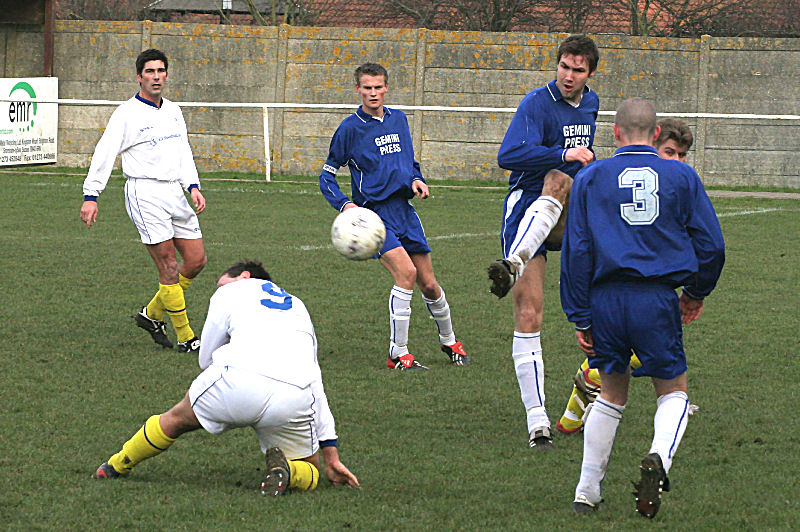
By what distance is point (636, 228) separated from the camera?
4191 millimetres

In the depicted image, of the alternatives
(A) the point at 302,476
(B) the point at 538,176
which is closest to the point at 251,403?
(A) the point at 302,476

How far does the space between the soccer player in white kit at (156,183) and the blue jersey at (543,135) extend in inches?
108

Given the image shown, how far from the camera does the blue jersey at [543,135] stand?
5.38 meters

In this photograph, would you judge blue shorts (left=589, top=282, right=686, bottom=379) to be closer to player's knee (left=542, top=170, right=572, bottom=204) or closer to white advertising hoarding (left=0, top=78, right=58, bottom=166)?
player's knee (left=542, top=170, right=572, bottom=204)

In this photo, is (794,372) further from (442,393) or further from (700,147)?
(700,147)

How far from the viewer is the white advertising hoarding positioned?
784 inches

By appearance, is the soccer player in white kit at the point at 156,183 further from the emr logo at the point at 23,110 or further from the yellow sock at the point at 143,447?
the emr logo at the point at 23,110

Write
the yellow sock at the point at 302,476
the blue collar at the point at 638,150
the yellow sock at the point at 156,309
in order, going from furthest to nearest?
1. the yellow sock at the point at 156,309
2. the yellow sock at the point at 302,476
3. the blue collar at the point at 638,150

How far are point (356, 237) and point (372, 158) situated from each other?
1321 millimetres

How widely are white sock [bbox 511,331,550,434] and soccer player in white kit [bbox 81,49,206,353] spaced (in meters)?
2.73

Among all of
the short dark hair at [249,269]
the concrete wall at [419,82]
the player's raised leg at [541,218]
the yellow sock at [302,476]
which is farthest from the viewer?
the concrete wall at [419,82]

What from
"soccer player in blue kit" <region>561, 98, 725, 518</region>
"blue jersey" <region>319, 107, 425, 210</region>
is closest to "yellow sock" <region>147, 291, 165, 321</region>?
"blue jersey" <region>319, 107, 425, 210</region>

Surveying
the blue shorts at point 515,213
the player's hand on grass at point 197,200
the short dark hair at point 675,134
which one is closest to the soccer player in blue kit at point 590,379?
the short dark hair at point 675,134

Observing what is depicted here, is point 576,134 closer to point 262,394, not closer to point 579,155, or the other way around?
point 579,155
